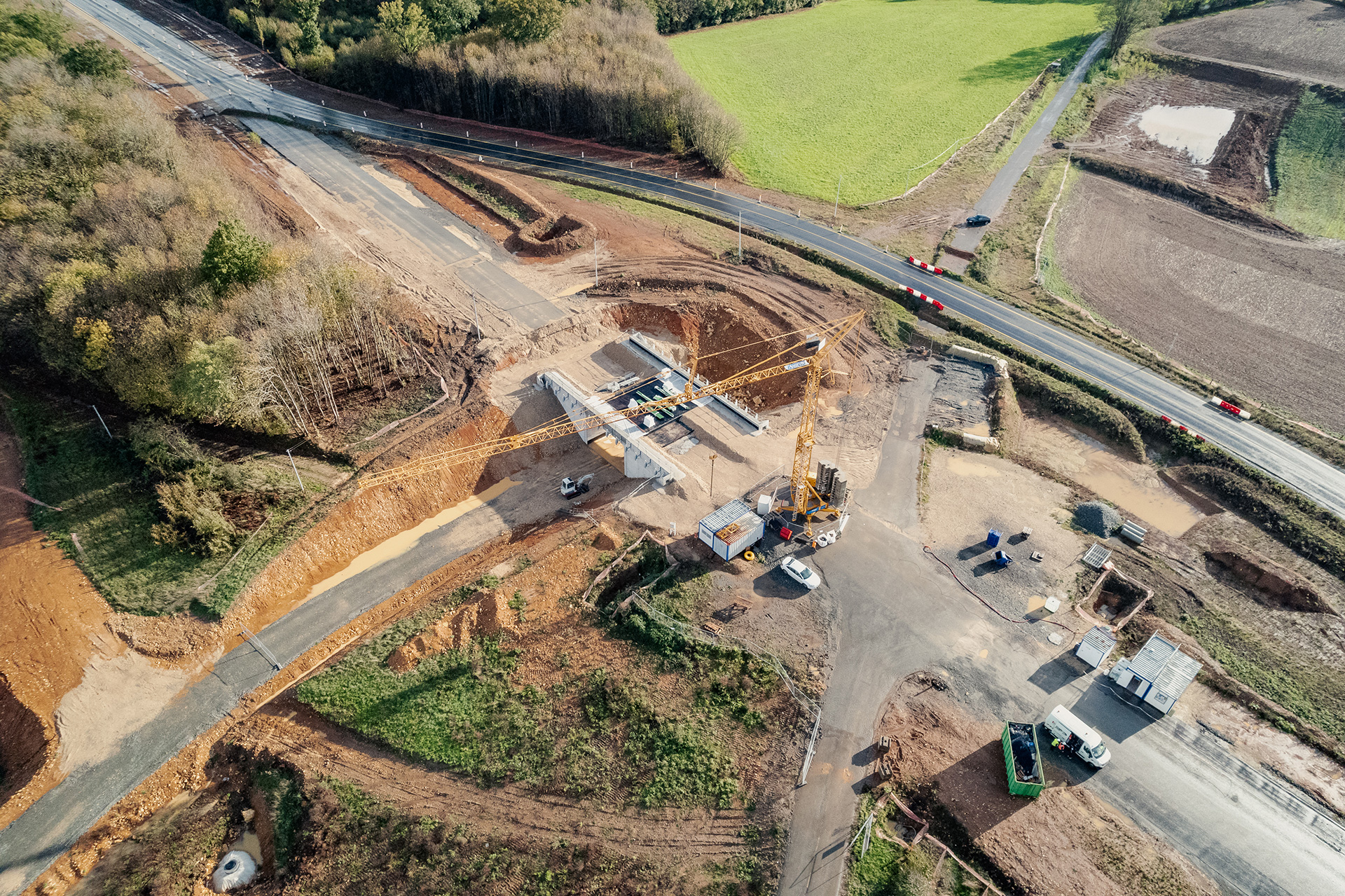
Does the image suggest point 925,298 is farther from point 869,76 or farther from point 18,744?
point 18,744

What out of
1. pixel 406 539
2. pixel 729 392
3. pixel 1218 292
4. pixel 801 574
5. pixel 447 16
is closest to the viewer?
pixel 801 574

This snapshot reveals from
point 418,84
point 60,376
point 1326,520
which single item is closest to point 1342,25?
point 1326,520

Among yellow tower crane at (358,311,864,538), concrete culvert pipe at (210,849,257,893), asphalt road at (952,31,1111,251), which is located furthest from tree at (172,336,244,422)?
asphalt road at (952,31,1111,251)

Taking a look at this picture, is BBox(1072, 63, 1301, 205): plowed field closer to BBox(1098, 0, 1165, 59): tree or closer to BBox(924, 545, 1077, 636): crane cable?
BBox(1098, 0, 1165, 59): tree

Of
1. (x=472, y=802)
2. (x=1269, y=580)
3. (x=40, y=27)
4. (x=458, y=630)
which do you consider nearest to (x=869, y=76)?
(x=1269, y=580)

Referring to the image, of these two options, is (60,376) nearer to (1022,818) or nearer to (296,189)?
(296,189)

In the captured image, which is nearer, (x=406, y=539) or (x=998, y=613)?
(x=998, y=613)

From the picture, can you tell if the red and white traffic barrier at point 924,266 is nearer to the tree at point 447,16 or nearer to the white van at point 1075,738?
the white van at point 1075,738
